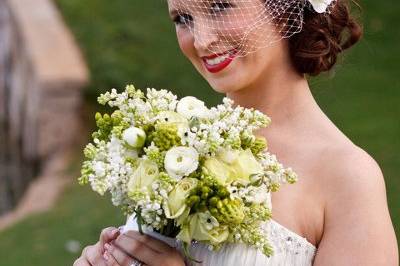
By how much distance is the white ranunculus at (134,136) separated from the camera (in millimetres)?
3029

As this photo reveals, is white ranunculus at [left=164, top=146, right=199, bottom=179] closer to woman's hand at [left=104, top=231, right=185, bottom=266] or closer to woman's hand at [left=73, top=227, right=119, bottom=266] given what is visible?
woman's hand at [left=104, top=231, right=185, bottom=266]

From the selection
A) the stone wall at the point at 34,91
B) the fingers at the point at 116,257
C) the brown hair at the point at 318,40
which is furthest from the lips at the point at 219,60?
the stone wall at the point at 34,91

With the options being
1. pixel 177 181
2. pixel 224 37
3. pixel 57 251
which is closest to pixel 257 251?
pixel 177 181

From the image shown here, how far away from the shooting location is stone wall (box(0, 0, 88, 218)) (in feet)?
35.9

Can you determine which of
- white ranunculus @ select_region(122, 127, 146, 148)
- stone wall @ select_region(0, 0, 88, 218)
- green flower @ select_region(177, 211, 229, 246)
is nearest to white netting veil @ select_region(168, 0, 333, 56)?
white ranunculus @ select_region(122, 127, 146, 148)

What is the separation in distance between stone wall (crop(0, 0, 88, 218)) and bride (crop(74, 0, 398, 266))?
739cm

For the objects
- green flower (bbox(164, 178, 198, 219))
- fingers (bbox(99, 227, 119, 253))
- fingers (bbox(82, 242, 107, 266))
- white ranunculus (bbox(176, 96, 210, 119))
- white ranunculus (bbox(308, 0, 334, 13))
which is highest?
white ranunculus (bbox(308, 0, 334, 13))

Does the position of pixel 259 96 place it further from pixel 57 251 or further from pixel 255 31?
pixel 57 251

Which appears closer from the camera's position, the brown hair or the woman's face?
the woman's face

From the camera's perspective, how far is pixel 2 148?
1220 centimetres

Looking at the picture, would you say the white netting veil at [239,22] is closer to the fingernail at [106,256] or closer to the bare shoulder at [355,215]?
the bare shoulder at [355,215]

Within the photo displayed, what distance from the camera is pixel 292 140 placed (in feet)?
10.9

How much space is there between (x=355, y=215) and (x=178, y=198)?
503 millimetres

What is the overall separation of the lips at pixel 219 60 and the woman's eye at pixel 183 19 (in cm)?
13
